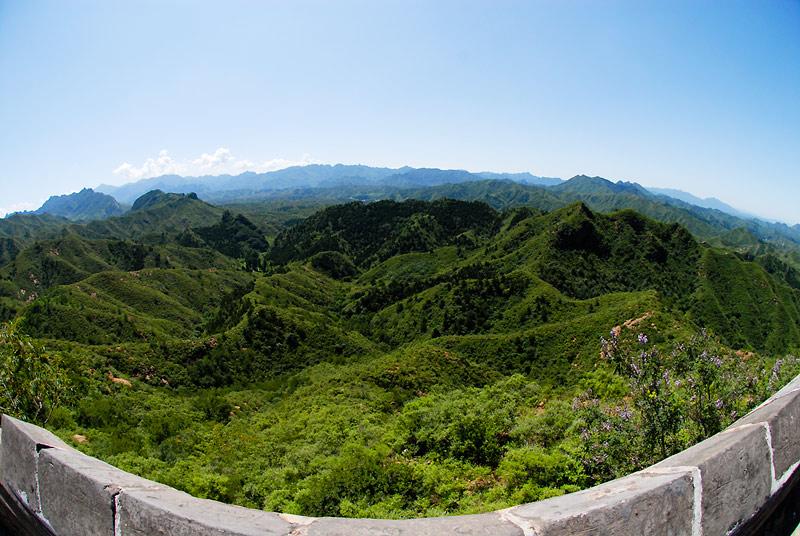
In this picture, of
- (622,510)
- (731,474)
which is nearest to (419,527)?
(622,510)

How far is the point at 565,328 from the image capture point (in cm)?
4719

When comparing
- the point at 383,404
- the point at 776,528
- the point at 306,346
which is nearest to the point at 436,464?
the point at 776,528

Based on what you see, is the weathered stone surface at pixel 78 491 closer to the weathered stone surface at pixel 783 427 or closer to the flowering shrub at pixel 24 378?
the weathered stone surface at pixel 783 427

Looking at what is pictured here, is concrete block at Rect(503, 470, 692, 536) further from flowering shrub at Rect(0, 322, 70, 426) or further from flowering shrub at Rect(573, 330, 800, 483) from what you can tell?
flowering shrub at Rect(0, 322, 70, 426)

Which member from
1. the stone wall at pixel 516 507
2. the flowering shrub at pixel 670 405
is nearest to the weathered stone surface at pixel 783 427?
the stone wall at pixel 516 507

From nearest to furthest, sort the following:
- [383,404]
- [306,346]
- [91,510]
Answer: [91,510], [383,404], [306,346]

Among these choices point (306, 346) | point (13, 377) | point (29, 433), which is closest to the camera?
point (29, 433)

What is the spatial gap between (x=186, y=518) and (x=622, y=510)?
2.80 m

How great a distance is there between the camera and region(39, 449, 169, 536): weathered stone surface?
2768 millimetres

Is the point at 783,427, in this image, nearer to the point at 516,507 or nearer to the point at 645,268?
the point at 516,507

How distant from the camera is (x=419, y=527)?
242 cm

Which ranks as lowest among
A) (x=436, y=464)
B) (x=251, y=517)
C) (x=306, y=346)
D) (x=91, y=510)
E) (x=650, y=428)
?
(x=306, y=346)

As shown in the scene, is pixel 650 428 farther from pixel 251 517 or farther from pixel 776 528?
pixel 251 517

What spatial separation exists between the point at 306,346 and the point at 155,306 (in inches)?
2144
